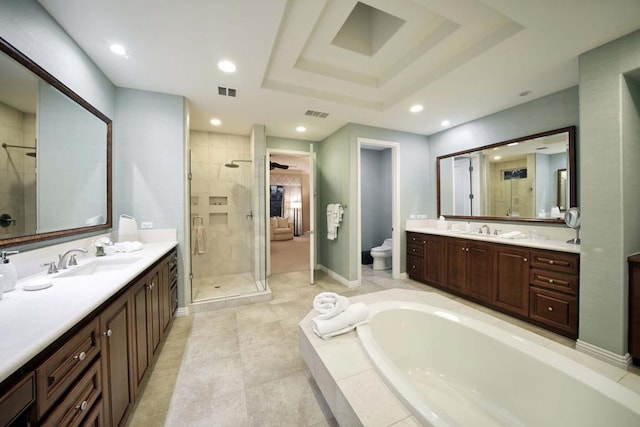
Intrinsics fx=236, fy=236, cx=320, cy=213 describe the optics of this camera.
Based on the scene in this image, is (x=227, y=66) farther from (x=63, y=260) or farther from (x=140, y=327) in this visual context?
(x=140, y=327)

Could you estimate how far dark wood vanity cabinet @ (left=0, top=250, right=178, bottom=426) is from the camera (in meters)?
0.71

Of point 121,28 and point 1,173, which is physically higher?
point 121,28

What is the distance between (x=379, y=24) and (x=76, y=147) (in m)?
2.84

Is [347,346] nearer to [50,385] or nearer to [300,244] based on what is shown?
[50,385]

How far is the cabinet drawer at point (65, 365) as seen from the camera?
29.8 inches

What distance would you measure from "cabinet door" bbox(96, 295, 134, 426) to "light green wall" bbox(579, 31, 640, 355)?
344 centimetres

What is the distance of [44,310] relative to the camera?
3.18 ft

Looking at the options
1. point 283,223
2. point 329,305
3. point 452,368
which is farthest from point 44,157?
point 283,223

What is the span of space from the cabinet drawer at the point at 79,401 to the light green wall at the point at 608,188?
11.2ft

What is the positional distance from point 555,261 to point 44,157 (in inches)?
170

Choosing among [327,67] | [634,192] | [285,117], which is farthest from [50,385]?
[634,192]

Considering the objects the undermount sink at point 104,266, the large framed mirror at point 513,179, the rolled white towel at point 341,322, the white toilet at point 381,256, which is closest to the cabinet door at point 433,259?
the large framed mirror at point 513,179

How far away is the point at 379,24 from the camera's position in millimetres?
2213

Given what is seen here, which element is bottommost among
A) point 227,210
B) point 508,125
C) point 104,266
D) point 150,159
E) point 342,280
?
point 342,280
